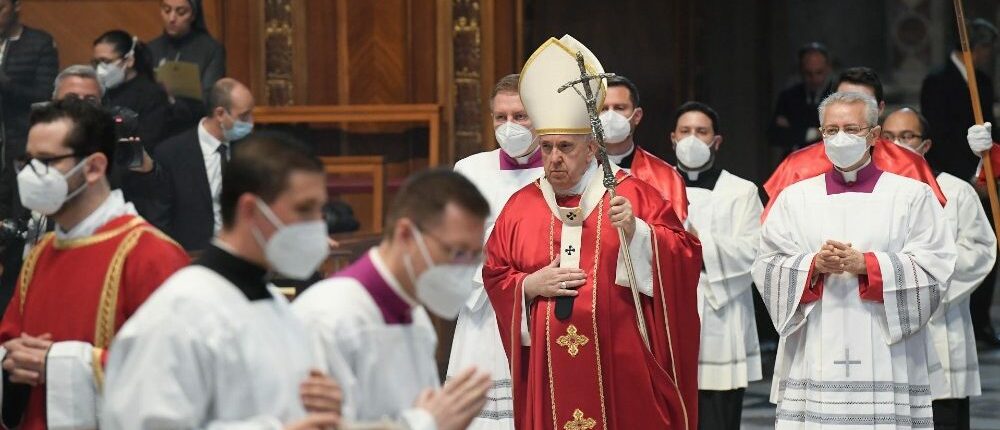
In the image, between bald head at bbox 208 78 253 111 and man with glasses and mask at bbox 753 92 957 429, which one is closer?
man with glasses and mask at bbox 753 92 957 429

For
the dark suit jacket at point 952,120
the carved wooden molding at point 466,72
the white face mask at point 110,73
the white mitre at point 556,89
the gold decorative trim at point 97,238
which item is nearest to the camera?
the gold decorative trim at point 97,238

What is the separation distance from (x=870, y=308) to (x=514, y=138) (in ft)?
5.21

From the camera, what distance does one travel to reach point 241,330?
12.2 feet

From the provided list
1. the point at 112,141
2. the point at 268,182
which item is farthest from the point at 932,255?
the point at 268,182

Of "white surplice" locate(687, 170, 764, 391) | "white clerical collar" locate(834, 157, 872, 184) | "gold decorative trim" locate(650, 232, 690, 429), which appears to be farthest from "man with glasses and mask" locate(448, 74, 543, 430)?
"white surplice" locate(687, 170, 764, 391)

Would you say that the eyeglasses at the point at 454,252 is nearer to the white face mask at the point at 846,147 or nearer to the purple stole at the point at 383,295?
the purple stole at the point at 383,295

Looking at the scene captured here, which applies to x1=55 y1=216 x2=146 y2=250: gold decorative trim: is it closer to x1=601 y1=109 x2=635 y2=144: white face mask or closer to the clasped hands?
the clasped hands

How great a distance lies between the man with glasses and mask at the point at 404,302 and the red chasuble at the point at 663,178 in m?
4.36

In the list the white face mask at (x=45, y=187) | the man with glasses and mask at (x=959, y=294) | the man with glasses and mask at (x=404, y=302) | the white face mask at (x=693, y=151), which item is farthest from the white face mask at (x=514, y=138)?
the man with glasses and mask at (x=404, y=302)

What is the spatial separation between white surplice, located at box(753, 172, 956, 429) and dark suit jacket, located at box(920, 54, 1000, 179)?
5.71m

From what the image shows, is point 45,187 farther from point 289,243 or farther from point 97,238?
point 289,243

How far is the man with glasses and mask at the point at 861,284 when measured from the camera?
7.27 metres

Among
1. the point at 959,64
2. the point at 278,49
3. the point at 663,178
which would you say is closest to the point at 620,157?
the point at 663,178

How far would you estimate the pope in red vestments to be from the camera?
21.9 feet
